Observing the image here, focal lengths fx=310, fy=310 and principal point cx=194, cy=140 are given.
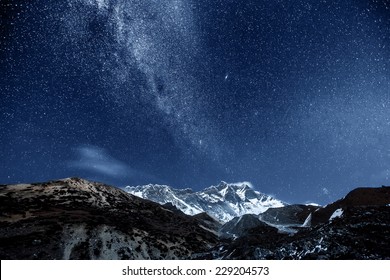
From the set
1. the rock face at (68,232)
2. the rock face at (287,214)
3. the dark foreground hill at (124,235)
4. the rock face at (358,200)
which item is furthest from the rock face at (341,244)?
the rock face at (287,214)

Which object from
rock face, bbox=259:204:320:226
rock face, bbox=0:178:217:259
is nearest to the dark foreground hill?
rock face, bbox=0:178:217:259

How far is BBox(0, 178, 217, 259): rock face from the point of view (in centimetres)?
3009

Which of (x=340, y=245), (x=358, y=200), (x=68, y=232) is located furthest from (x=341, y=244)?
(x=358, y=200)

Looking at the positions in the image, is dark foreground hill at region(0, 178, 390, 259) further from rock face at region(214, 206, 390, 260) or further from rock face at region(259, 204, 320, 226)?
rock face at region(259, 204, 320, 226)

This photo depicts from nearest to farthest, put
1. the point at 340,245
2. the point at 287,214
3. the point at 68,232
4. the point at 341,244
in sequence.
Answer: the point at 340,245 < the point at 341,244 < the point at 68,232 < the point at 287,214

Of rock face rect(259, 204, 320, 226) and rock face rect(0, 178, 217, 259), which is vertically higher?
rock face rect(259, 204, 320, 226)

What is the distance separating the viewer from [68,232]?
3372 cm

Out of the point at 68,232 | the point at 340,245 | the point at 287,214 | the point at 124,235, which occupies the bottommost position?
the point at 340,245

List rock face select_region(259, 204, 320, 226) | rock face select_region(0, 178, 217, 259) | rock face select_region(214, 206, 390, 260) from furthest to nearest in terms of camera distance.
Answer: rock face select_region(259, 204, 320, 226)
rock face select_region(0, 178, 217, 259)
rock face select_region(214, 206, 390, 260)

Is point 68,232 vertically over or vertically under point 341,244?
over

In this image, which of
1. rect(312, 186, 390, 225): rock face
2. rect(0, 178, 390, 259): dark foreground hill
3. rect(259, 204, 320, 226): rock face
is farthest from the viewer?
rect(259, 204, 320, 226): rock face

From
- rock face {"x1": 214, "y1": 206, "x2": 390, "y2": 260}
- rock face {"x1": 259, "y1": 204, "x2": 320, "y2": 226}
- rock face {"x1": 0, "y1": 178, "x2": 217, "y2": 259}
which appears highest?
rock face {"x1": 259, "y1": 204, "x2": 320, "y2": 226}

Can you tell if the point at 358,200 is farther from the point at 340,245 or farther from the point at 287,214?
the point at 287,214
